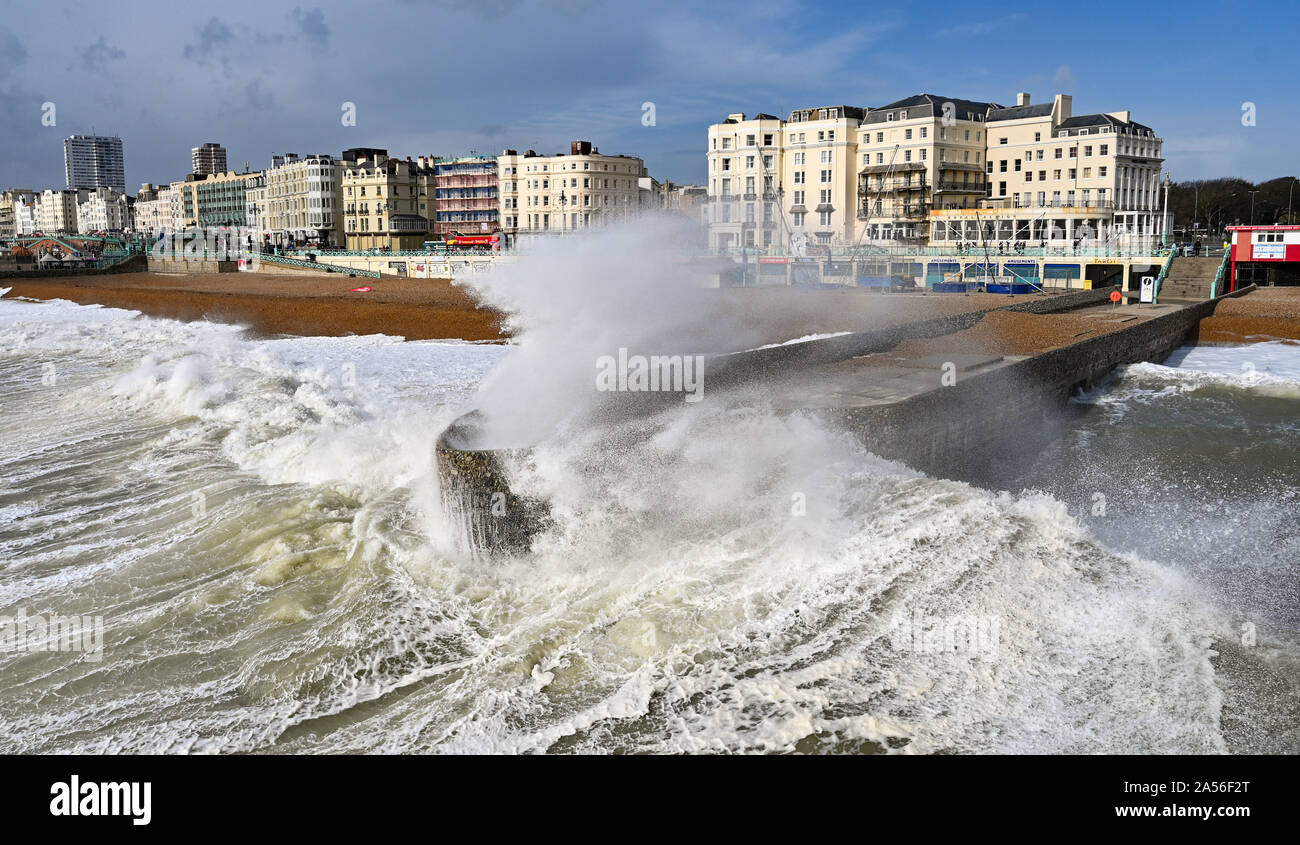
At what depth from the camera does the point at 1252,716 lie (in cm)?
538

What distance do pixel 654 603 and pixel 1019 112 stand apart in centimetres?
6528

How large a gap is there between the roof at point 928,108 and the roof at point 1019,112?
31.4 inches

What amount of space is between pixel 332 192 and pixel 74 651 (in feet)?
341

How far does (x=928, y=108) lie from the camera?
60.6 metres

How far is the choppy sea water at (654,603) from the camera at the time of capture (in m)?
5.66

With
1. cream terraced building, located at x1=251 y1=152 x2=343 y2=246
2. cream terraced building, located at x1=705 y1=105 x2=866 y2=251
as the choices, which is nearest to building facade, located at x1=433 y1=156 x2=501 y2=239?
cream terraced building, located at x1=251 y1=152 x2=343 y2=246

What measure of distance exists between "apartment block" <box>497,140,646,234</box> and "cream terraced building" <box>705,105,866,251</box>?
1953 cm

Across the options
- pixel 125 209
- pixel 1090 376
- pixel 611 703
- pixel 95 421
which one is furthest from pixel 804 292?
pixel 125 209

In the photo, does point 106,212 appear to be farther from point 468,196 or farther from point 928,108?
point 928,108

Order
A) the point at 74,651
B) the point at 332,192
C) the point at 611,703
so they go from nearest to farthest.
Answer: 1. the point at 611,703
2. the point at 74,651
3. the point at 332,192

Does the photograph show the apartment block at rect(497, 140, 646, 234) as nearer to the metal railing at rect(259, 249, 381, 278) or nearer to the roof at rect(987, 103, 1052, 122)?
the metal railing at rect(259, 249, 381, 278)

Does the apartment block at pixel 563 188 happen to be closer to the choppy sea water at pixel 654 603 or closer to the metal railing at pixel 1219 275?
the metal railing at pixel 1219 275
